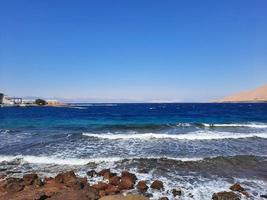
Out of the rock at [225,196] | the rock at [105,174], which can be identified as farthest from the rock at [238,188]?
the rock at [105,174]

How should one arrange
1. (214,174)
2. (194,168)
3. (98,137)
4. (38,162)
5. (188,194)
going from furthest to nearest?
(98,137) < (38,162) < (194,168) < (214,174) < (188,194)

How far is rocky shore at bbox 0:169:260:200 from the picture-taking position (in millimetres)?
10828

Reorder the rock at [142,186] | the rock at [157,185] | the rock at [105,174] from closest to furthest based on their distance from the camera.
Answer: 1. the rock at [142,186]
2. the rock at [157,185]
3. the rock at [105,174]

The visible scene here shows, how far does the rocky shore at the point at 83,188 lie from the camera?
10828 millimetres

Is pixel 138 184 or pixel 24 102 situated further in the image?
pixel 24 102

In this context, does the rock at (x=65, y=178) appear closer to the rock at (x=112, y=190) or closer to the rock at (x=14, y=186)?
the rock at (x=14, y=186)

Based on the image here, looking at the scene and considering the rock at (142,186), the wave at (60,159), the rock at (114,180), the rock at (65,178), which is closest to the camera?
the rock at (142,186)

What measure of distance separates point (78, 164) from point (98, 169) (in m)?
1.80

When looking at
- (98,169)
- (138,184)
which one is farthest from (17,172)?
(138,184)

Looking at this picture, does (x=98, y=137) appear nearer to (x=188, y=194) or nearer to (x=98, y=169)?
(x=98, y=169)

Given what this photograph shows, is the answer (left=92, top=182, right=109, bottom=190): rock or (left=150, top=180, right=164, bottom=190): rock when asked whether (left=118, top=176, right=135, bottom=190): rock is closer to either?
(left=92, top=182, right=109, bottom=190): rock

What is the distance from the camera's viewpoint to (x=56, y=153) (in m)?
20.8

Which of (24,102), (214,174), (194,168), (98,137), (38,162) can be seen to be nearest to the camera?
(214,174)

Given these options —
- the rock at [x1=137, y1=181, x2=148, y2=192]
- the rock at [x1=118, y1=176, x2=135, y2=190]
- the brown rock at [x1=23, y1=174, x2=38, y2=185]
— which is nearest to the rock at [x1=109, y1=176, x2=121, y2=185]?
the rock at [x1=118, y1=176, x2=135, y2=190]
